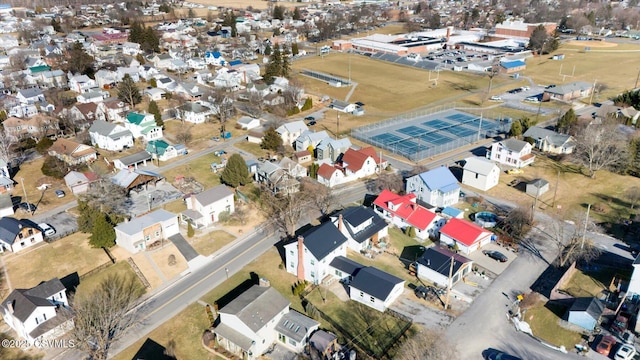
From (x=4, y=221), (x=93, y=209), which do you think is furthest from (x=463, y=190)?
(x=4, y=221)

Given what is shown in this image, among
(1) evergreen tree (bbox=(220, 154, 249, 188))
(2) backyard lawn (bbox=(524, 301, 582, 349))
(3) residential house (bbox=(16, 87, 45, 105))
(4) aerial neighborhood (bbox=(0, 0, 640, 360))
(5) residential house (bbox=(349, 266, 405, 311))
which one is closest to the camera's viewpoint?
(2) backyard lawn (bbox=(524, 301, 582, 349))

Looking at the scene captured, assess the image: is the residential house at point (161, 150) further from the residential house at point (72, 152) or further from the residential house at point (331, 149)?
the residential house at point (331, 149)

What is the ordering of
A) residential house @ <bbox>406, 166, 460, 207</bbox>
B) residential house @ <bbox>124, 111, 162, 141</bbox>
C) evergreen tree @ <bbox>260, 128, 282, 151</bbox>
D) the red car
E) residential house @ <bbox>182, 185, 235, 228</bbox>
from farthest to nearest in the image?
1. residential house @ <bbox>124, 111, 162, 141</bbox>
2. evergreen tree @ <bbox>260, 128, 282, 151</bbox>
3. residential house @ <bbox>406, 166, 460, 207</bbox>
4. residential house @ <bbox>182, 185, 235, 228</bbox>
5. the red car

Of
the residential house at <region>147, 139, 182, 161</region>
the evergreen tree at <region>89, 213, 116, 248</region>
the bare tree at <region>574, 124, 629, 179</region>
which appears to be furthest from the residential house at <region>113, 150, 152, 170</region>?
the bare tree at <region>574, 124, 629, 179</region>

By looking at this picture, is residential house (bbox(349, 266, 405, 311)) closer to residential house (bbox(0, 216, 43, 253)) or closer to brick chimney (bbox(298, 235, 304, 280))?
brick chimney (bbox(298, 235, 304, 280))

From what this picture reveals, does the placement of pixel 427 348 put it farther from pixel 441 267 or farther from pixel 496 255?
pixel 496 255

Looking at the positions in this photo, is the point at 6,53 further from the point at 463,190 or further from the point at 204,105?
the point at 463,190

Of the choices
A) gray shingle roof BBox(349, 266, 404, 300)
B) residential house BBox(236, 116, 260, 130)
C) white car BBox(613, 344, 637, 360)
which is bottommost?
white car BBox(613, 344, 637, 360)
